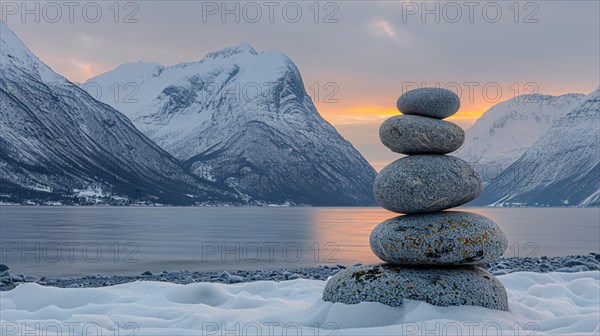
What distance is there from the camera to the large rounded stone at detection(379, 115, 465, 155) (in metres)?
16.0

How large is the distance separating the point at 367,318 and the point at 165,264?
28075 mm

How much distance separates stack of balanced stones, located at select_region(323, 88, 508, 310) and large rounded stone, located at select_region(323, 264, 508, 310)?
2cm

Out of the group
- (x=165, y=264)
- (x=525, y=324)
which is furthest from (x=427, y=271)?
(x=165, y=264)

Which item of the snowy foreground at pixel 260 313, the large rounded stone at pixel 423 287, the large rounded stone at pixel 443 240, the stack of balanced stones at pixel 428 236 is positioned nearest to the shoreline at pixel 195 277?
the snowy foreground at pixel 260 313

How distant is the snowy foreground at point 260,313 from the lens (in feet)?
45.3

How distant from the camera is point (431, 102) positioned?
54.0ft

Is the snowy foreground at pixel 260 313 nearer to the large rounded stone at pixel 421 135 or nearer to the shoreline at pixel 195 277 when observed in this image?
the large rounded stone at pixel 421 135

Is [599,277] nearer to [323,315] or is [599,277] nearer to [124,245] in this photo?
[323,315]

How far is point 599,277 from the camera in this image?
23.3m

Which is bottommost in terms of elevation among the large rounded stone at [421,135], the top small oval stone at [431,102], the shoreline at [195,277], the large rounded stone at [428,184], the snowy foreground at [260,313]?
the snowy foreground at [260,313]

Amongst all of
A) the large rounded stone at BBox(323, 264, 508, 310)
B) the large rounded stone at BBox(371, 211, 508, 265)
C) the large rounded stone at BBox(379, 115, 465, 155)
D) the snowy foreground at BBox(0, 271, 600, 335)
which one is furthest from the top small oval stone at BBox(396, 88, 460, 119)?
the snowy foreground at BBox(0, 271, 600, 335)

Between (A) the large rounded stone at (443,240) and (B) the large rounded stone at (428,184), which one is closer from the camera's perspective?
(A) the large rounded stone at (443,240)

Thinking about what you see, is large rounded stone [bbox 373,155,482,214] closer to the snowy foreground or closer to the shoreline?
the snowy foreground

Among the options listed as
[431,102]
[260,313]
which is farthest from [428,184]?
[260,313]
